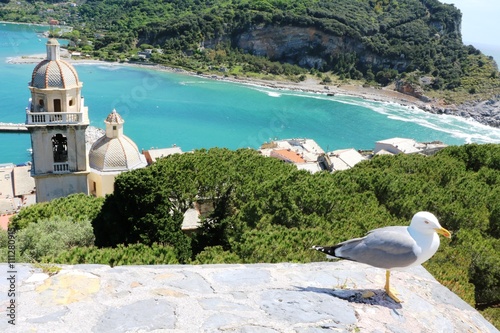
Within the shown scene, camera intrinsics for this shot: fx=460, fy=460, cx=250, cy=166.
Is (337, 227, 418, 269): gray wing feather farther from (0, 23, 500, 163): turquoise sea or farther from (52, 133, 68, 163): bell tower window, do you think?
(0, 23, 500, 163): turquoise sea

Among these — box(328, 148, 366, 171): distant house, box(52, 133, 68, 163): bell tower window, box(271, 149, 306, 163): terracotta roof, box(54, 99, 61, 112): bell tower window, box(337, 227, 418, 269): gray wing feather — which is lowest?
box(328, 148, 366, 171): distant house

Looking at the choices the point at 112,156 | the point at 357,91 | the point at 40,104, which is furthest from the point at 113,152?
the point at 357,91

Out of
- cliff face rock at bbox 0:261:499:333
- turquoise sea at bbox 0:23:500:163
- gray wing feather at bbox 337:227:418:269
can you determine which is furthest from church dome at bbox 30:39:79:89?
turquoise sea at bbox 0:23:500:163

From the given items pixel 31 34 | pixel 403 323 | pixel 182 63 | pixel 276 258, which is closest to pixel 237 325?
pixel 403 323

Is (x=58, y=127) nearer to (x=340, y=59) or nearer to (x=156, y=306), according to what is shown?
(x=156, y=306)

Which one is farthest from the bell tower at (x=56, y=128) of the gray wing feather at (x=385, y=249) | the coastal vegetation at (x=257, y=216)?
the gray wing feather at (x=385, y=249)
